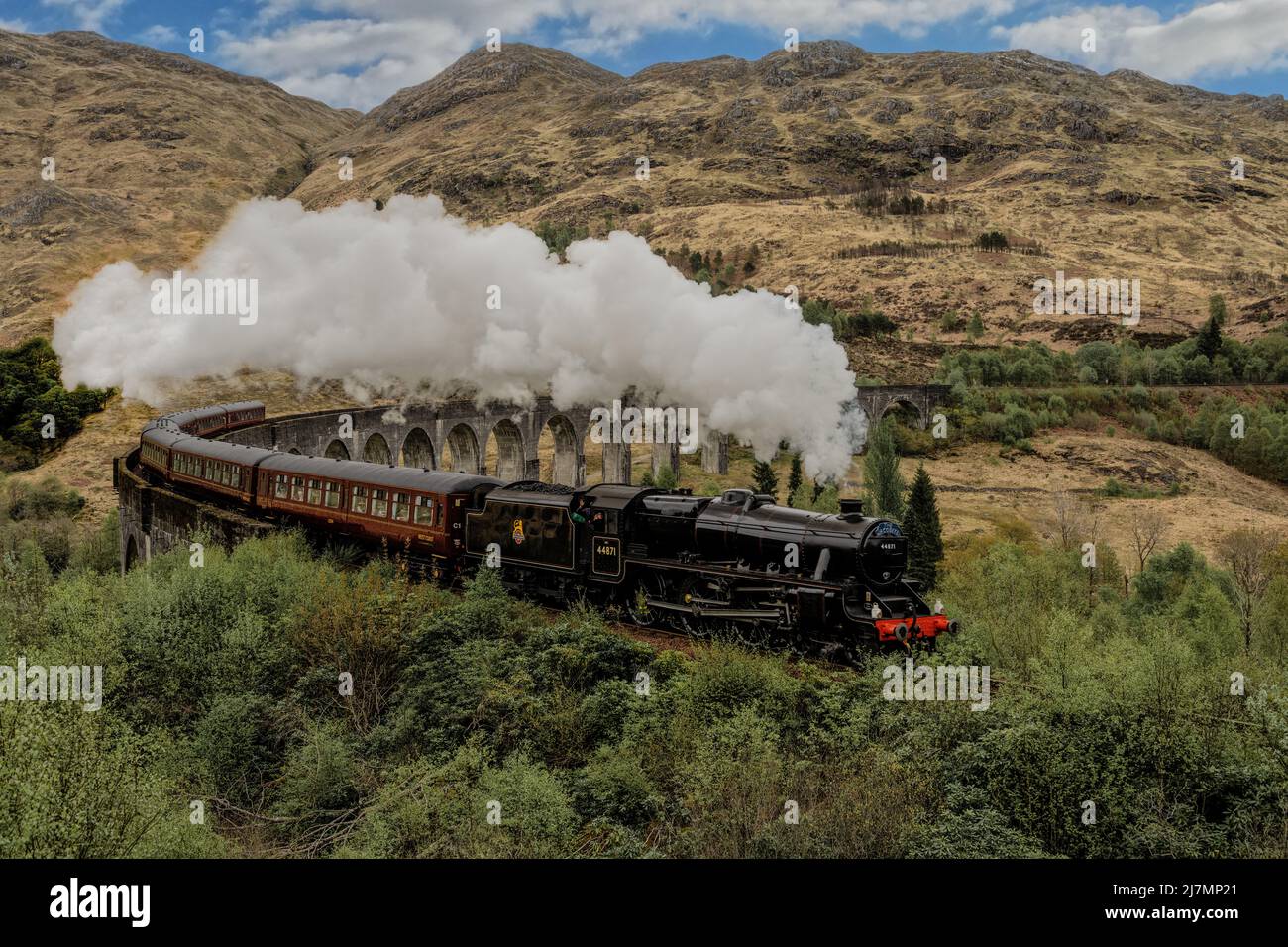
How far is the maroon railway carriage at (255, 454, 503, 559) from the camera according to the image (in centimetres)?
2423

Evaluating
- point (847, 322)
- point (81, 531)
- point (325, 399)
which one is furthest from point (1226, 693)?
point (847, 322)

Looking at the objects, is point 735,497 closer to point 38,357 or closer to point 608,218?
point 38,357

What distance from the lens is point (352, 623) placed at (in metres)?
19.8

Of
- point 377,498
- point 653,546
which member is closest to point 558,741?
point 653,546

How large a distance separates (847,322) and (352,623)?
111 metres

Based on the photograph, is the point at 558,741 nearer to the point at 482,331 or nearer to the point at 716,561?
the point at 716,561

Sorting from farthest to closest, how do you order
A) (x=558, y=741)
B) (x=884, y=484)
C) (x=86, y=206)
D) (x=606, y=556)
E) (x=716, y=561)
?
(x=86, y=206) < (x=884, y=484) < (x=606, y=556) < (x=716, y=561) < (x=558, y=741)

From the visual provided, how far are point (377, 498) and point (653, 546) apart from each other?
9923 mm

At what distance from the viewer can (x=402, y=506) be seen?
2536 centimetres

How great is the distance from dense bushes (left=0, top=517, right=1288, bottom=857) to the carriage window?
277cm

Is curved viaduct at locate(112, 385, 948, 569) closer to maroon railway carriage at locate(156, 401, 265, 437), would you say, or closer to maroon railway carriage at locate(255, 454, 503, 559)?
maroon railway carriage at locate(255, 454, 503, 559)

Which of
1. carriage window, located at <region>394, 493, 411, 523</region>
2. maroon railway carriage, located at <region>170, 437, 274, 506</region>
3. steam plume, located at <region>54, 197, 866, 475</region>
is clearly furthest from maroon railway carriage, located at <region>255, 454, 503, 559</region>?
steam plume, located at <region>54, 197, 866, 475</region>

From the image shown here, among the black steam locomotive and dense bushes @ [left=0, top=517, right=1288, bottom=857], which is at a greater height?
the black steam locomotive

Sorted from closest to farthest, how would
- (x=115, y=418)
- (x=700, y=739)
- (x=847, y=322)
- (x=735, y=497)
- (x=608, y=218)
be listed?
(x=700, y=739), (x=735, y=497), (x=115, y=418), (x=847, y=322), (x=608, y=218)
